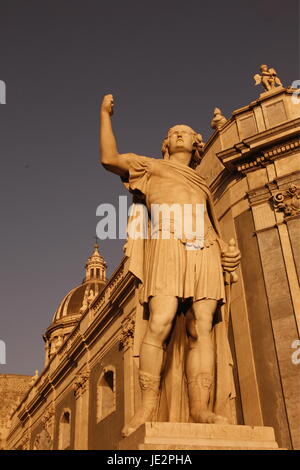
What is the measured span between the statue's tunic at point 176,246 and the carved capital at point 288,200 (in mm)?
7466

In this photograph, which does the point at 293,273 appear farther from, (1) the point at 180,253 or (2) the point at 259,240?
(1) the point at 180,253

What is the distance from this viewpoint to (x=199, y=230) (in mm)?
4289

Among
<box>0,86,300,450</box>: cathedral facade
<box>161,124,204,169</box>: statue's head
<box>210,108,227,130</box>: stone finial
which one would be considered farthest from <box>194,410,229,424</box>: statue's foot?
<box>210,108,227,130</box>: stone finial

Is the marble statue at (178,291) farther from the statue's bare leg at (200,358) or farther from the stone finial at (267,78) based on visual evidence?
the stone finial at (267,78)

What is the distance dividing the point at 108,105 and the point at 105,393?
17.5 m

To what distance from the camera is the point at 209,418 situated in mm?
3461

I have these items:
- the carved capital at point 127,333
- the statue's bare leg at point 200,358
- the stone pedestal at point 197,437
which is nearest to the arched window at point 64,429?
the carved capital at point 127,333

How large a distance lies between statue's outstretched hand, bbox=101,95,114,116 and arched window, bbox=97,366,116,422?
16.0m

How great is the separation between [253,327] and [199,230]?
7.61 m

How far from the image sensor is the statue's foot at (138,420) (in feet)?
11.3

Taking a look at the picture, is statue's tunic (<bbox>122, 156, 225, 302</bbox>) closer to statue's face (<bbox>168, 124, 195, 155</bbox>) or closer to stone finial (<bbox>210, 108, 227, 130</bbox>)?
A: statue's face (<bbox>168, 124, 195, 155</bbox>)

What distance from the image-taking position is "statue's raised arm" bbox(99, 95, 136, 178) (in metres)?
4.28
